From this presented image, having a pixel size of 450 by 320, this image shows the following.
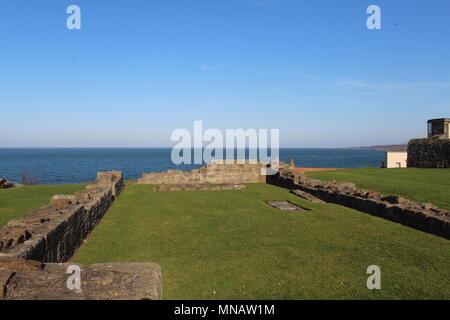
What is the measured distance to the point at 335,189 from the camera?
1445 cm

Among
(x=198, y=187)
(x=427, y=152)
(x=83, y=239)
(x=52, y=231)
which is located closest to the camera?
(x=52, y=231)

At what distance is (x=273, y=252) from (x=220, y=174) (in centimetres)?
1567

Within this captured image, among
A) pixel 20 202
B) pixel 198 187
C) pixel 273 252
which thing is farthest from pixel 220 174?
pixel 273 252

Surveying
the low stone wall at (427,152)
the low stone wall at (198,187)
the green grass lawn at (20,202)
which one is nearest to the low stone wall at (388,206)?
the low stone wall at (198,187)

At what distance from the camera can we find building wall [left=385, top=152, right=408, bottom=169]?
35125mm

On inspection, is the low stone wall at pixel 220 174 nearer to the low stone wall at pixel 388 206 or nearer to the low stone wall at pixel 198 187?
the low stone wall at pixel 198 187

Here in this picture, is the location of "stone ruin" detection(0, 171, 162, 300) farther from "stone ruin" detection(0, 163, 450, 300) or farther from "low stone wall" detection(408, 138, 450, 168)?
"low stone wall" detection(408, 138, 450, 168)

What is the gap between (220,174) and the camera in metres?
22.9

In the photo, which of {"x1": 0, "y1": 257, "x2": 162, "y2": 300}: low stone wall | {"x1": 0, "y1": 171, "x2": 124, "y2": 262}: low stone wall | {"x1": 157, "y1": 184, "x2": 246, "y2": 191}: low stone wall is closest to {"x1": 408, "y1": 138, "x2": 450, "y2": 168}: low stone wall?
{"x1": 157, "y1": 184, "x2": 246, "y2": 191}: low stone wall

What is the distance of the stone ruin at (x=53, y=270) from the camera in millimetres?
3738

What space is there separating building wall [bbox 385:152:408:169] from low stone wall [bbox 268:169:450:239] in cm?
2221

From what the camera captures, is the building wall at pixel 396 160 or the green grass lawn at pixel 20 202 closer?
the green grass lawn at pixel 20 202

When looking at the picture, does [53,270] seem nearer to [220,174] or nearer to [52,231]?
[52,231]

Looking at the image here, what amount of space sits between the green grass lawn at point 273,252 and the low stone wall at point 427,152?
21.4 metres
